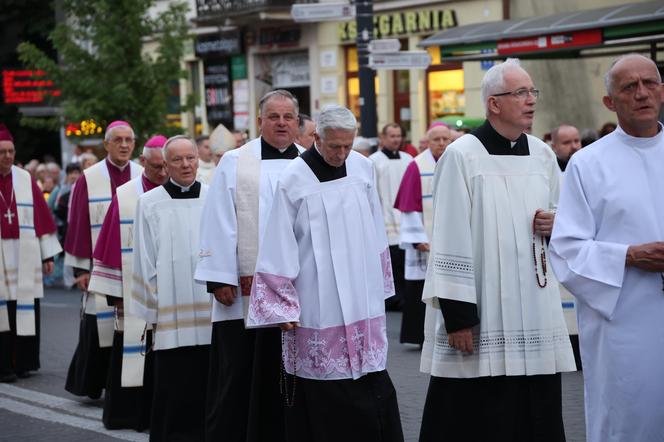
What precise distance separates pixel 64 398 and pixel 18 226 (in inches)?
89.0

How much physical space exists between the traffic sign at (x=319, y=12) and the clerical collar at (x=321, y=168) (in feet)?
30.8

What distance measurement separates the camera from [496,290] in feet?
21.0

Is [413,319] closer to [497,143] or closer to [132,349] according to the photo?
[132,349]

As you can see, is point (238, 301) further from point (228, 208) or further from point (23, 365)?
point (23, 365)

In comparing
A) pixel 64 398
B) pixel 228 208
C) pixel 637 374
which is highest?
pixel 228 208

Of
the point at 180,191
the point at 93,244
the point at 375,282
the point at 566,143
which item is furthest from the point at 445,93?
the point at 375,282

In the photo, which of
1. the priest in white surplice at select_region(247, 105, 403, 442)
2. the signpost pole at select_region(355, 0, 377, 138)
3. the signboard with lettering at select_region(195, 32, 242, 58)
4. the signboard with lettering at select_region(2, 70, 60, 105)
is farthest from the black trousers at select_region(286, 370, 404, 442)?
the signboard with lettering at select_region(195, 32, 242, 58)

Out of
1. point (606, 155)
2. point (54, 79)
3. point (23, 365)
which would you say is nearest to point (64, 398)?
point (23, 365)

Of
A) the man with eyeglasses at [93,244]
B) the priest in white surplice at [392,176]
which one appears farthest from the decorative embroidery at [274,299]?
the priest in white surplice at [392,176]

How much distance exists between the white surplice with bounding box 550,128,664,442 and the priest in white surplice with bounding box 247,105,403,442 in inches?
54.2

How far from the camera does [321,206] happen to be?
21.9 ft

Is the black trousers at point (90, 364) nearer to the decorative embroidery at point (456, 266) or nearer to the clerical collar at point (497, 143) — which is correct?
the decorative embroidery at point (456, 266)

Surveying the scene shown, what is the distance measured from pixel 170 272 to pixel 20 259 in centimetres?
421

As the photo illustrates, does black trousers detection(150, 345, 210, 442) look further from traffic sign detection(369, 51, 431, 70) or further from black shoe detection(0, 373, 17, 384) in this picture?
traffic sign detection(369, 51, 431, 70)
